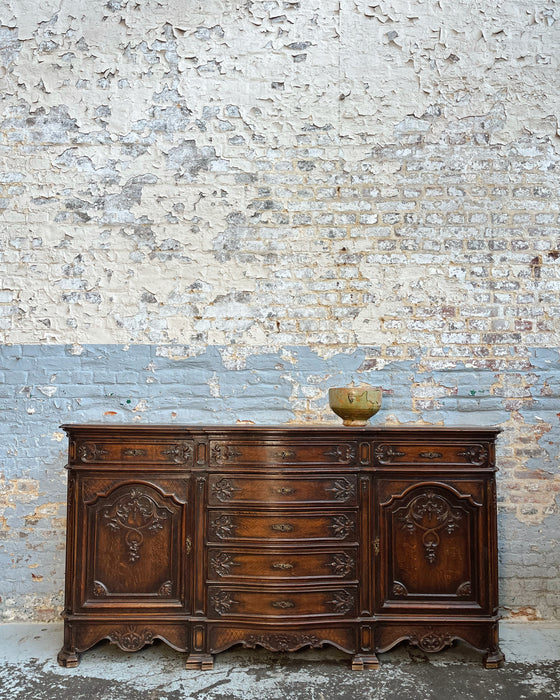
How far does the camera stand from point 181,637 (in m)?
2.65

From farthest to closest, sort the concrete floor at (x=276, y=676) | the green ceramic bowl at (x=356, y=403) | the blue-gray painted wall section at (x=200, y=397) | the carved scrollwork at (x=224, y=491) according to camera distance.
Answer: the blue-gray painted wall section at (x=200, y=397), the green ceramic bowl at (x=356, y=403), the carved scrollwork at (x=224, y=491), the concrete floor at (x=276, y=676)

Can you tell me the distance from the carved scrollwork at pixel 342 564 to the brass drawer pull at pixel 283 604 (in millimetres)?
236

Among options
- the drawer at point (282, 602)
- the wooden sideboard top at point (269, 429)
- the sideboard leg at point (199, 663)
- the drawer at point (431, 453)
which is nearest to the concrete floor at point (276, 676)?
the sideboard leg at point (199, 663)

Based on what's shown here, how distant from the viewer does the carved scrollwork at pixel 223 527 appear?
105 inches

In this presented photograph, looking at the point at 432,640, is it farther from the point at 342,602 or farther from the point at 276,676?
the point at 276,676

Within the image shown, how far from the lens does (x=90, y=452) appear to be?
8.87 feet

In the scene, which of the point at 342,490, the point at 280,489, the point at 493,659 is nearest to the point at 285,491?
the point at 280,489

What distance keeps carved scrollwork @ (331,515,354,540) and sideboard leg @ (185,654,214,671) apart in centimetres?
81

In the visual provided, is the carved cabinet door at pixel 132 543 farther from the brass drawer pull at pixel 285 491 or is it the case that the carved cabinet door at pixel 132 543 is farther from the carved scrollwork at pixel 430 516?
the carved scrollwork at pixel 430 516

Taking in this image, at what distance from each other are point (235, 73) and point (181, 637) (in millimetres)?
3118

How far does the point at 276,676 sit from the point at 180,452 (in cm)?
108

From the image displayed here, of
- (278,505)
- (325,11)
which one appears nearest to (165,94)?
(325,11)

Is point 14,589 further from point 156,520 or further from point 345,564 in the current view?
point 345,564

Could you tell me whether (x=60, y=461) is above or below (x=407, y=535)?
above
